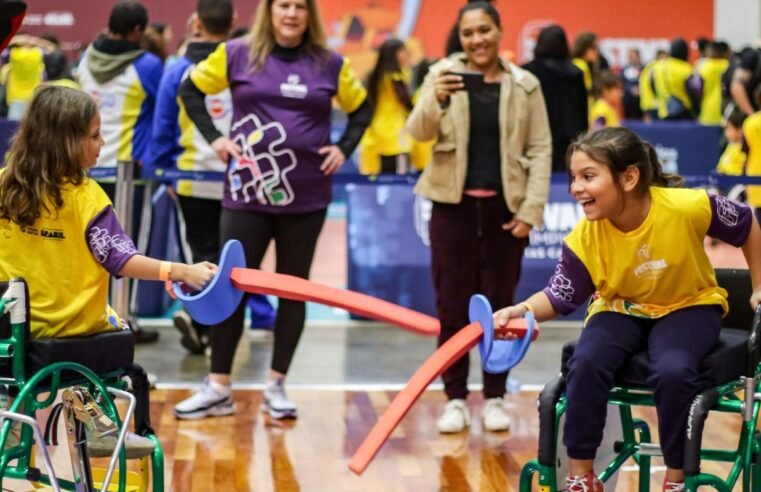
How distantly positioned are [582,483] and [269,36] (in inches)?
105

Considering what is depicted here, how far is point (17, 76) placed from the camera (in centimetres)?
1048

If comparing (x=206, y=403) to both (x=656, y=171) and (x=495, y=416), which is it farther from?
(x=656, y=171)

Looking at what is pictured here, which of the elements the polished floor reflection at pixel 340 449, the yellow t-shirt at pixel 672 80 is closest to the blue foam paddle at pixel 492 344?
the polished floor reflection at pixel 340 449

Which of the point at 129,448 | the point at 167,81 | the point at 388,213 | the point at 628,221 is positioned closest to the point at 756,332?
the point at 628,221

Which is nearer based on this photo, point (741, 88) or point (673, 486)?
point (673, 486)

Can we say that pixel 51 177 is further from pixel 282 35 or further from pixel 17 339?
pixel 282 35

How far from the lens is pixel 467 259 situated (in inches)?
213

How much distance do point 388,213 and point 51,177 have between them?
4238 mm

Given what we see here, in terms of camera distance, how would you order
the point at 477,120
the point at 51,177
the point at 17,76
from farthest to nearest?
1. the point at 17,76
2. the point at 477,120
3. the point at 51,177

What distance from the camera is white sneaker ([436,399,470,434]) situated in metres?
5.39

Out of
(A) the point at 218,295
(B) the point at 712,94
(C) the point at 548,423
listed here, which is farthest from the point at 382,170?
(B) the point at 712,94

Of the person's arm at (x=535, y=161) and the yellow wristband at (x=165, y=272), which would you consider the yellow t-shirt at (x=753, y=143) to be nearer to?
the person's arm at (x=535, y=161)

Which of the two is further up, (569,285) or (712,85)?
(712,85)

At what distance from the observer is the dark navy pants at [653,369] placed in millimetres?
3445
